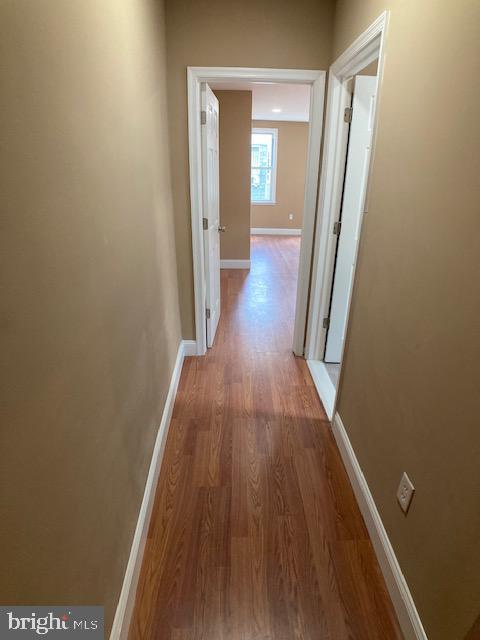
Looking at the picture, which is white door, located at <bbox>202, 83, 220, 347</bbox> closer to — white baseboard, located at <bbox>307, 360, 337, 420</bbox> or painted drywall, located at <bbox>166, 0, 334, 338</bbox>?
painted drywall, located at <bbox>166, 0, 334, 338</bbox>

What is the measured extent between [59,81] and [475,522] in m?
1.48

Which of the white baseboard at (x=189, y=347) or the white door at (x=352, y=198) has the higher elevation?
the white door at (x=352, y=198)

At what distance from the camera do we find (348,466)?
189cm

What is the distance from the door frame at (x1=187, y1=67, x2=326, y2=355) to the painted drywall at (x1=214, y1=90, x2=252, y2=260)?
275cm

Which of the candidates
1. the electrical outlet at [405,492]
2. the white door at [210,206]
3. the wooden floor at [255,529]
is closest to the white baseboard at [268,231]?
the white door at [210,206]

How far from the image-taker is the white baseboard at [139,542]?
1.19m

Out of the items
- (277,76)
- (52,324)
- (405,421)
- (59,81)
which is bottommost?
(405,421)

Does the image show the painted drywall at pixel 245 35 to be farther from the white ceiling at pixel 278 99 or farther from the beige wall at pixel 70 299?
the white ceiling at pixel 278 99

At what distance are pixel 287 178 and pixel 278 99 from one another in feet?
8.71

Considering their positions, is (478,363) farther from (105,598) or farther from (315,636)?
(105,598)

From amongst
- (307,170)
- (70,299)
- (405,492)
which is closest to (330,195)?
(307,170)

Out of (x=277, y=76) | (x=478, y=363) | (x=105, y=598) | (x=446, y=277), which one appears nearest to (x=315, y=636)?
(x=105, y=598)

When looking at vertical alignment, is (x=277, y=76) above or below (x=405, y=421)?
above

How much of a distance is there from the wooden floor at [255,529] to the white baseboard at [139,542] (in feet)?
0.16
